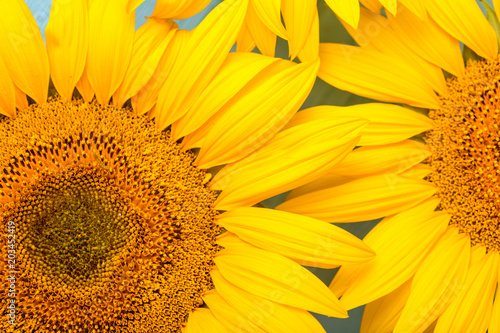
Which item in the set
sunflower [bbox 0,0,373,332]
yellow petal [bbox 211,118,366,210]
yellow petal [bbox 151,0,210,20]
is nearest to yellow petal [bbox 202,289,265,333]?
sunflower [bbox 0,0,373,332]

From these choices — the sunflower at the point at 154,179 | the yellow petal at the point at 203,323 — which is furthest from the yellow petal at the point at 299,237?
the yellow petal at the point at 203,323

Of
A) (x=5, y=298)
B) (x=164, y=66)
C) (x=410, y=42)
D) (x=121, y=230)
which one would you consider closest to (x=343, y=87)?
(x=410, y=42)

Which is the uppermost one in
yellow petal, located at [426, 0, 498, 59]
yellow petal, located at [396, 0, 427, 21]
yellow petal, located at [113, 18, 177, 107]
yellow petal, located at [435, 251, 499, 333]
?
yellow petal, located at [113, 18, 177, 107]

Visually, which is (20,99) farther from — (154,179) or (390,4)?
(390,4)

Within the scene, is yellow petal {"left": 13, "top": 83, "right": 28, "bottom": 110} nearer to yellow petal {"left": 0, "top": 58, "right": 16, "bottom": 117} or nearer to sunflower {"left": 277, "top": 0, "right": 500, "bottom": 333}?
yellow petal {"left": 0, "top": 58, "right": 16, "bottom": 117}

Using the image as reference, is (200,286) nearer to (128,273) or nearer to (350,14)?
(128,273)

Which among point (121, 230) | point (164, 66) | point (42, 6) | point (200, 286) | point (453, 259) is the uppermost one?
point (42, 6)

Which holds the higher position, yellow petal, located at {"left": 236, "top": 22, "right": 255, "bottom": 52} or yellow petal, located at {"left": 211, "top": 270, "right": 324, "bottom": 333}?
yellow petal, located at {"left": 236, "top": 22, "right": 255, "bottom": 52}
